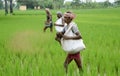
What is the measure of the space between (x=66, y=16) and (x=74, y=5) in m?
81.7

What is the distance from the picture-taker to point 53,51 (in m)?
6.22

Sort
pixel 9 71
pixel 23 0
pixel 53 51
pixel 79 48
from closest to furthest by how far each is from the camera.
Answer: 1. pixel 79 48
2. pixel 9 71
3. pixel 53 51
4. pixel 23 0

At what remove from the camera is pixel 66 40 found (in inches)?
155

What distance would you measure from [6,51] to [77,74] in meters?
2.65

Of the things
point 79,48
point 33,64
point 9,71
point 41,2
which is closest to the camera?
point 79,48

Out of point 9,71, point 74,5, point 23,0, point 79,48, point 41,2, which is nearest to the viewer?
point 79,48

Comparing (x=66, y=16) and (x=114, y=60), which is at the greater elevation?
(x=66, y=16)

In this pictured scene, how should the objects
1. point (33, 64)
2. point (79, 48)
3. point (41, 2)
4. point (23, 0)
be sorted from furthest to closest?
point (41, 2), point (23, 0), point (33, 64), point (79, 48)

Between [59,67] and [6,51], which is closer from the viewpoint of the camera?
[59,67]

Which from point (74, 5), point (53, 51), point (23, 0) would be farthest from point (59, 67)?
point (74, 5)

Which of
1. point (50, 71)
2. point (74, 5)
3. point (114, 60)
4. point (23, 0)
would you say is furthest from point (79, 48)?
point (74, 5)

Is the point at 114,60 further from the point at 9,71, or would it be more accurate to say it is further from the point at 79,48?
the point at 9,71

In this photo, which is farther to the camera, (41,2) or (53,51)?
(41,2)

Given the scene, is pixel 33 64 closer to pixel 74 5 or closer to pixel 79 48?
pixel 79 48
